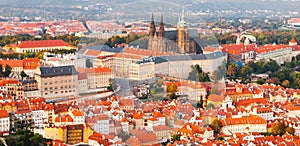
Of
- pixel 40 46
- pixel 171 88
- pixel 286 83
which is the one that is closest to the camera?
pixel 171 88

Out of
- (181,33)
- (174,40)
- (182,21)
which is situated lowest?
(174,40)

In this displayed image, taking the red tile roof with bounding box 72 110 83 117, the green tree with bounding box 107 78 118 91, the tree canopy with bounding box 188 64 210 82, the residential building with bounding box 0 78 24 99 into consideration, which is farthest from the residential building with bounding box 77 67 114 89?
the red tile roof with bounding box 72 110 83 117

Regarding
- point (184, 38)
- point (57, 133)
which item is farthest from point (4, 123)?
point (184, 38)

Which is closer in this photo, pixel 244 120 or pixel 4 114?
pixel 4 114

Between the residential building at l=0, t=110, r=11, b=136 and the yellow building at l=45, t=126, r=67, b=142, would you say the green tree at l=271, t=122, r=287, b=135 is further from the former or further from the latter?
the residential building at l=0, t=110, r=11, b=136

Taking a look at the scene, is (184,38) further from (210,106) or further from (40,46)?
(40,46)

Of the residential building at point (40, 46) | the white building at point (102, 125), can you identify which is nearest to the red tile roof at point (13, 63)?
the residential building at point (40, 46)
